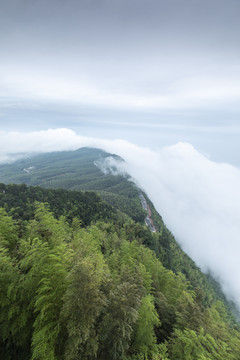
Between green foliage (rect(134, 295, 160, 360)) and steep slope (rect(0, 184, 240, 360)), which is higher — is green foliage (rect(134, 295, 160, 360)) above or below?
below

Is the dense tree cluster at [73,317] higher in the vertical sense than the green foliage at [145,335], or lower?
higher

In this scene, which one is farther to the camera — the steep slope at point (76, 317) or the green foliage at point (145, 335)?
the green foliage at point (145, 335)

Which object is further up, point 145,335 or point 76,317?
point 76,317

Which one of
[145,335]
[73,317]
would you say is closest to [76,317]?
[73,317]

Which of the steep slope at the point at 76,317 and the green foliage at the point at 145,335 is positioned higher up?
the steep slope at the point at 76,317

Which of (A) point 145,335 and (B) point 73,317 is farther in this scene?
(A) point 145,335

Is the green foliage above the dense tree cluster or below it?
below

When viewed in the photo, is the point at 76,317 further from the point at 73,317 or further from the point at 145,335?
the point at 145,335

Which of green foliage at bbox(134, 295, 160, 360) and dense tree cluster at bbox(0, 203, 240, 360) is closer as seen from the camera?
dense tree cluster at bbox(0, 203, 240, 360)

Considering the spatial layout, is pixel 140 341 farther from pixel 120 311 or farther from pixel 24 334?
pixel 24 334

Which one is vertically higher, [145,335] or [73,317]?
[73,317]

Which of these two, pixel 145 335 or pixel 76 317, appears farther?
pixel 145 335
